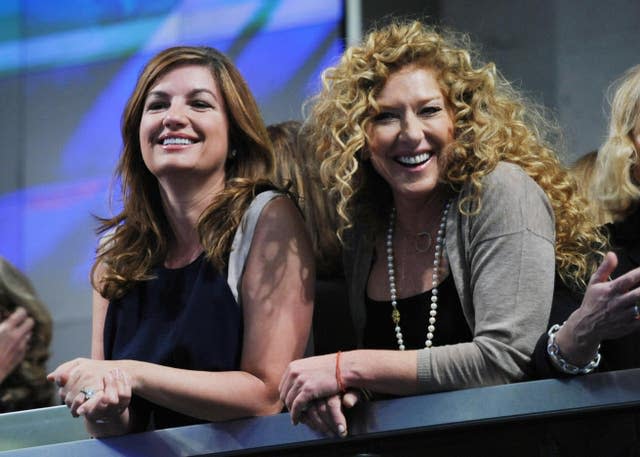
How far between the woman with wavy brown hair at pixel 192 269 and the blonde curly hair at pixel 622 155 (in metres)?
0.83

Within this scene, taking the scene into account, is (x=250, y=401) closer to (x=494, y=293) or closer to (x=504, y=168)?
(x=494, y=293)

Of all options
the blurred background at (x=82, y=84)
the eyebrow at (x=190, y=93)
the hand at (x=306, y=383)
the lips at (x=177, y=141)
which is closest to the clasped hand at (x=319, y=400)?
the hand at (x=306, y=383)

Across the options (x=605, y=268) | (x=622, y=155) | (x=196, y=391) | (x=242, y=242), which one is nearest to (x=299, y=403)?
(x=196, y=391)

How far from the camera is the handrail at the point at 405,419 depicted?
210cm

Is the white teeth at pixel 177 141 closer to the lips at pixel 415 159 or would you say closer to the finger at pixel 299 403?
the lips at pixel 415 159

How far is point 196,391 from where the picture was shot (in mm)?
2404

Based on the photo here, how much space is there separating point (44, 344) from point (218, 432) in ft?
5.94

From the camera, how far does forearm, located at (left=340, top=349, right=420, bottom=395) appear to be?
7.36ft

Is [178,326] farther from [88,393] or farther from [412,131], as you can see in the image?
[412,131]

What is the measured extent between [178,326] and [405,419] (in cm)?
66

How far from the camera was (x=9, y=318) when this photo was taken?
3848 millimetres

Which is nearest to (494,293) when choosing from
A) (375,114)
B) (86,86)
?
(375,114)

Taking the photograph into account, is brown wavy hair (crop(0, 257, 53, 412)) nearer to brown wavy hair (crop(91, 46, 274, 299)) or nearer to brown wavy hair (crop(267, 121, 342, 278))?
brown wavy hair (crop(91, 46, 274, 299))

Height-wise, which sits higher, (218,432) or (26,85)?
(26,85)
